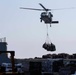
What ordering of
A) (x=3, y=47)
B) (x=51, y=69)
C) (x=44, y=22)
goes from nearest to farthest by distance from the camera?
(x=44, y=22) → (x=51, y=69) → (x=3, y=47)

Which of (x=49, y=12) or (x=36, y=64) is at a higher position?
(x=49, y=12)

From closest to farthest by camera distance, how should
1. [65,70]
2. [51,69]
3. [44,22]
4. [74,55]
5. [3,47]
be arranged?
[65,70] < [44,22] < [51,69] < [3,47] < [74,55]

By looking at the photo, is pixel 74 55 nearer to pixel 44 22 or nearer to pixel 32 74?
pixel 44 22

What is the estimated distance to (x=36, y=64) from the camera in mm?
46062

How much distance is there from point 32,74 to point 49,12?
16149 mm

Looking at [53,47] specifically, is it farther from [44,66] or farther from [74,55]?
[74,55]

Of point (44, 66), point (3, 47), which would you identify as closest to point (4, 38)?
point (3, 47)

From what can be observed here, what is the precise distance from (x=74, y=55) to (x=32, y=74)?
4524cm

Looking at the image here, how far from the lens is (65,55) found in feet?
300

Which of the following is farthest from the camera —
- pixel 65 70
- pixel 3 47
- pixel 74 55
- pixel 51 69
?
pixel 74 55

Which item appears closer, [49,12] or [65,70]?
[65,70]

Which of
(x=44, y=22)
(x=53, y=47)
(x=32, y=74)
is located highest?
(x=44, y=22)

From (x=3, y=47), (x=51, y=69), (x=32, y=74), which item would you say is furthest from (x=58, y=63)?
(x=3, y=47)

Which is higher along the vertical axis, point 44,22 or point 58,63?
point 44,22
